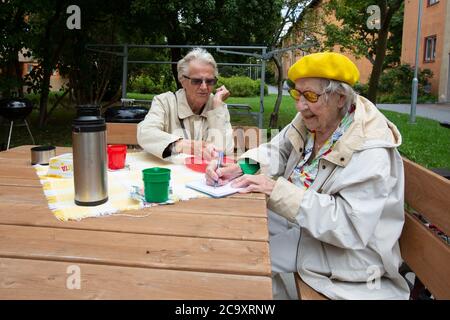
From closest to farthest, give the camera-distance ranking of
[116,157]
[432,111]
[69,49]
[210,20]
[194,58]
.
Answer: [116,157] → [194,58] → [210,20] → [69,49] → [432,111]

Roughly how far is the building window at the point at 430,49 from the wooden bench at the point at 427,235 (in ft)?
75.0

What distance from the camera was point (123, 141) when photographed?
314cm

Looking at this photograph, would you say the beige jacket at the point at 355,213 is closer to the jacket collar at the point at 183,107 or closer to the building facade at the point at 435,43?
the jacket collar at the point at 183,107

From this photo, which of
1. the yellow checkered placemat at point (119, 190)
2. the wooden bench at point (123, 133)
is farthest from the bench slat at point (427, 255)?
the wooden bench at point (123, 133)

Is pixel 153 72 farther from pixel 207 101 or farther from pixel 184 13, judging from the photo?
pixel 207 101

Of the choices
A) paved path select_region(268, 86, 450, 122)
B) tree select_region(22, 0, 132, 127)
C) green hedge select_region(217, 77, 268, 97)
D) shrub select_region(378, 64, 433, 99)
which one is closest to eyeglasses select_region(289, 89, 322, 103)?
tree select_region(22, 0, 132, 127)

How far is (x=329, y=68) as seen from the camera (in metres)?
1.76

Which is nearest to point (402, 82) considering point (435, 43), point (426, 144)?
point (435, 43)

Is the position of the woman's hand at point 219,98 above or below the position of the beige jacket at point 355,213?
above

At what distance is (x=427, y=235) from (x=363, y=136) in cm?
45

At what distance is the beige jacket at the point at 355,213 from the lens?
1.54m

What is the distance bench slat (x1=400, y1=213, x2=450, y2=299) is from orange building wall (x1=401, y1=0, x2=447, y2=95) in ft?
70.2

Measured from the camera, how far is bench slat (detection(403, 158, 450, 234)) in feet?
4.68

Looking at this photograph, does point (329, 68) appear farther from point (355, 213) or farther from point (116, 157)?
point (116, 157)
